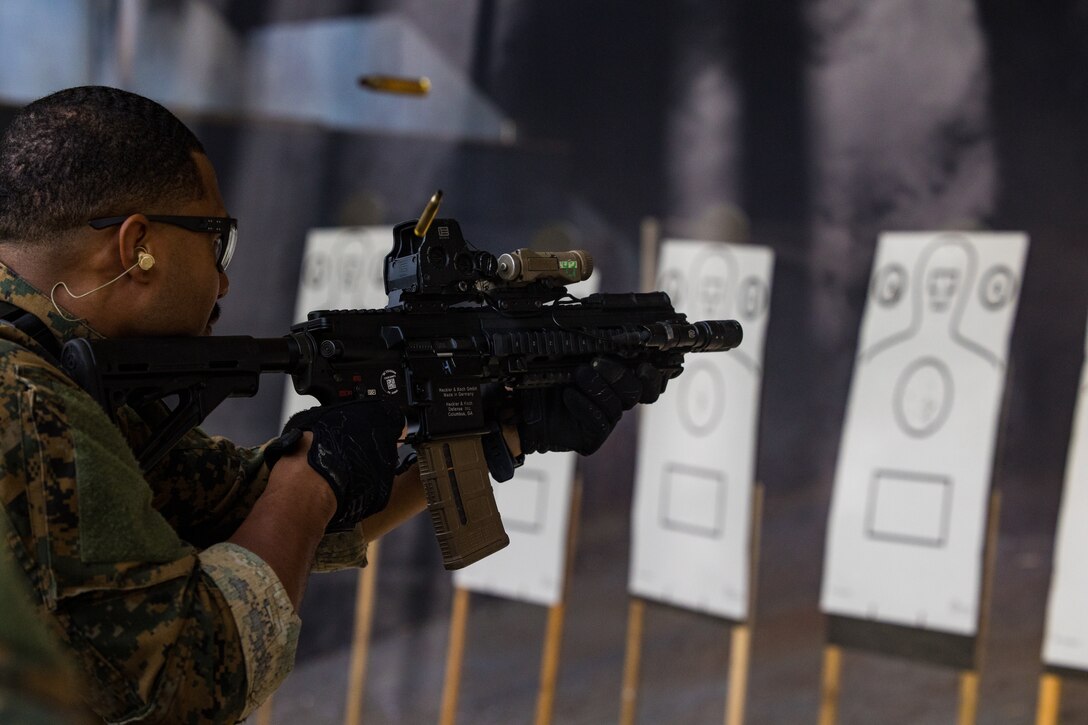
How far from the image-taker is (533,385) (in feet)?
7.09

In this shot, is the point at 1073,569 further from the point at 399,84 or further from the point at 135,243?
the point at 399,84

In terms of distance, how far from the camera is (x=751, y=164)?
356 centimetres

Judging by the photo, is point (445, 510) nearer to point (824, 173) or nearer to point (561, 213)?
point (824, 173)

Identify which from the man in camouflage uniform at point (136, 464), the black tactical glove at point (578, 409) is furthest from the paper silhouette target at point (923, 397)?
the man in camouflage uniform at point (136, 464)

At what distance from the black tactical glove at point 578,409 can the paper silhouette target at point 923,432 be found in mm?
1293

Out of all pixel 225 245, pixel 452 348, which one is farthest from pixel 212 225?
pixel 452 348

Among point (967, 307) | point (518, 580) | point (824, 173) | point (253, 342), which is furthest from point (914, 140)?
point (253, 342)

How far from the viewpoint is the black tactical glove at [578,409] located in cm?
217

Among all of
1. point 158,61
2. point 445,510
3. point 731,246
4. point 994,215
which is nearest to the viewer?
point 445,510

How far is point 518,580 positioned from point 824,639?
1.12 meters

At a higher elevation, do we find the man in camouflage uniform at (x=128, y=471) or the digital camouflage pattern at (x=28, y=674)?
the digital camouflage pattern at (x=28, y=674)

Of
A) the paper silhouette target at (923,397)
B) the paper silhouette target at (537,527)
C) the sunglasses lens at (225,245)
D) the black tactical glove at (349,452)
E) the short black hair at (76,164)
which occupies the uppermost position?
the short black hair at (76,164)

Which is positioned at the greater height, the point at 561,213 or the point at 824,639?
the point at 561,213

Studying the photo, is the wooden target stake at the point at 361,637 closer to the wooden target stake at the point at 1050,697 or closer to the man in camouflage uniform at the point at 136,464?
the wooden target stake at the point at 1050,697
